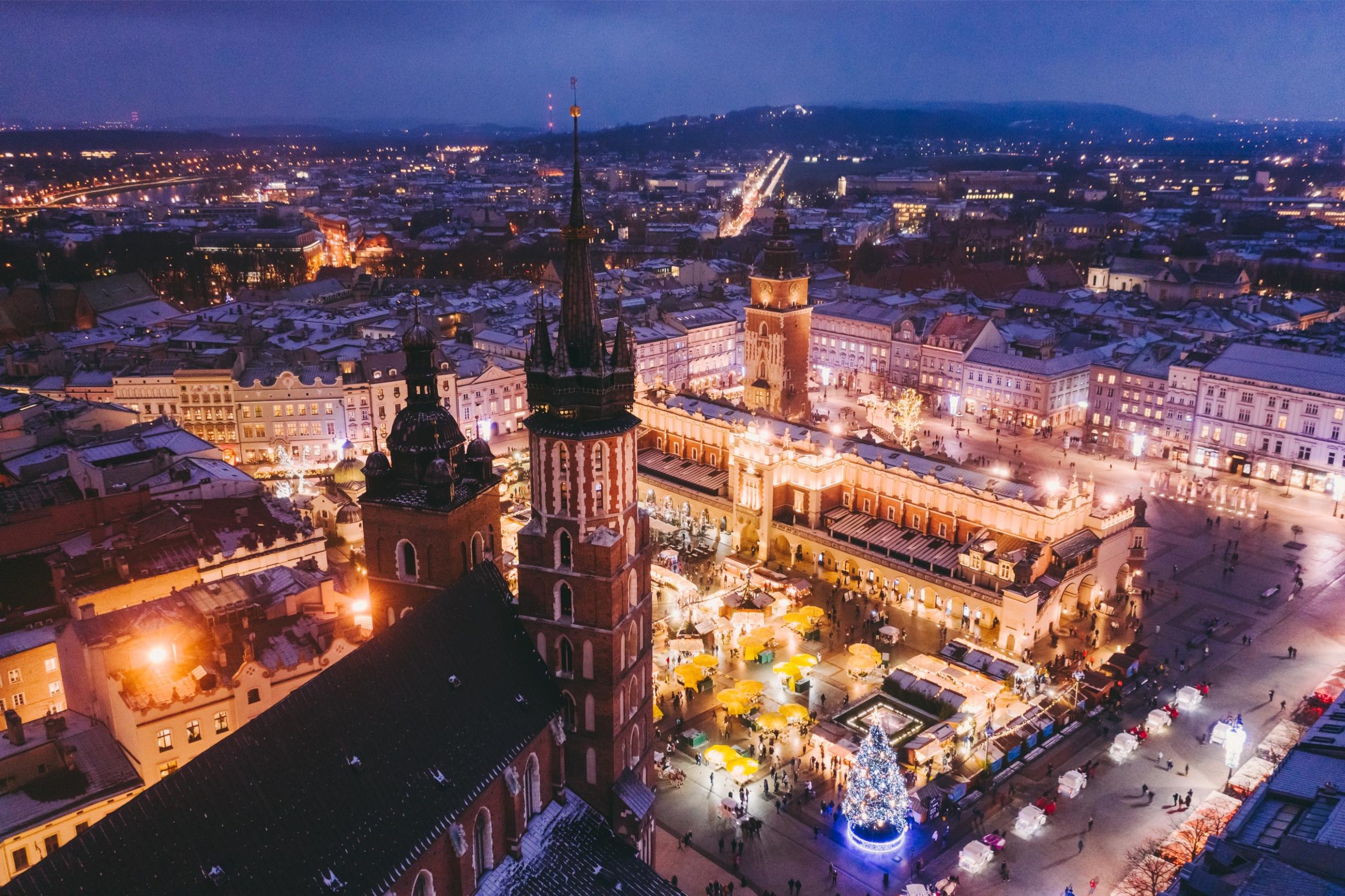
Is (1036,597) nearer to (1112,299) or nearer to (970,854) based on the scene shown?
(970,854)

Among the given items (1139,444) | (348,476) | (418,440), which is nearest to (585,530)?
(418,440)

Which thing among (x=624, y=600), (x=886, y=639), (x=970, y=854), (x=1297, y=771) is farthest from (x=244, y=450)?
(x=1297, y=771)

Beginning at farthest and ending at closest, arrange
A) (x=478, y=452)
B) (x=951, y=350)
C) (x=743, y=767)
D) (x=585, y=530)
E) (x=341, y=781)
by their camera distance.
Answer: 1. (x=951, y=350)
2. (x=743, y=767)
3. (x=478, y=452)
4. (x=585, y=530)
5. (x=341, y=781)

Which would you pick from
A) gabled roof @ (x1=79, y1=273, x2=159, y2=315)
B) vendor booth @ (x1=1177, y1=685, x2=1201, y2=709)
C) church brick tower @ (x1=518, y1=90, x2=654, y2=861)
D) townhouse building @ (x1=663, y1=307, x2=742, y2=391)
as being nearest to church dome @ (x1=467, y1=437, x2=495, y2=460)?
church brick tower @ (x1=518, y1=90, x2=654, y2=861)

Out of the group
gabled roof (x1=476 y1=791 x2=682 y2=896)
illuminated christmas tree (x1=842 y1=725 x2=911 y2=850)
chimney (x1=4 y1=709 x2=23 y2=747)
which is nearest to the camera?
gabled roof (x1=476 y1=791 x2=682 y2=896)

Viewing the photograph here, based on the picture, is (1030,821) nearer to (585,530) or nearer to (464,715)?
(585,530)

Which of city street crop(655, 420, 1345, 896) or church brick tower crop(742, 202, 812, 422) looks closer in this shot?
city street crop(655, 420, 1345, 896)

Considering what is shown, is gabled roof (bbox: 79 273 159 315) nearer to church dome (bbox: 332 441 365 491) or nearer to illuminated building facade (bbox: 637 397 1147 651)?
church dome (bbox: 332 441 365 491)
